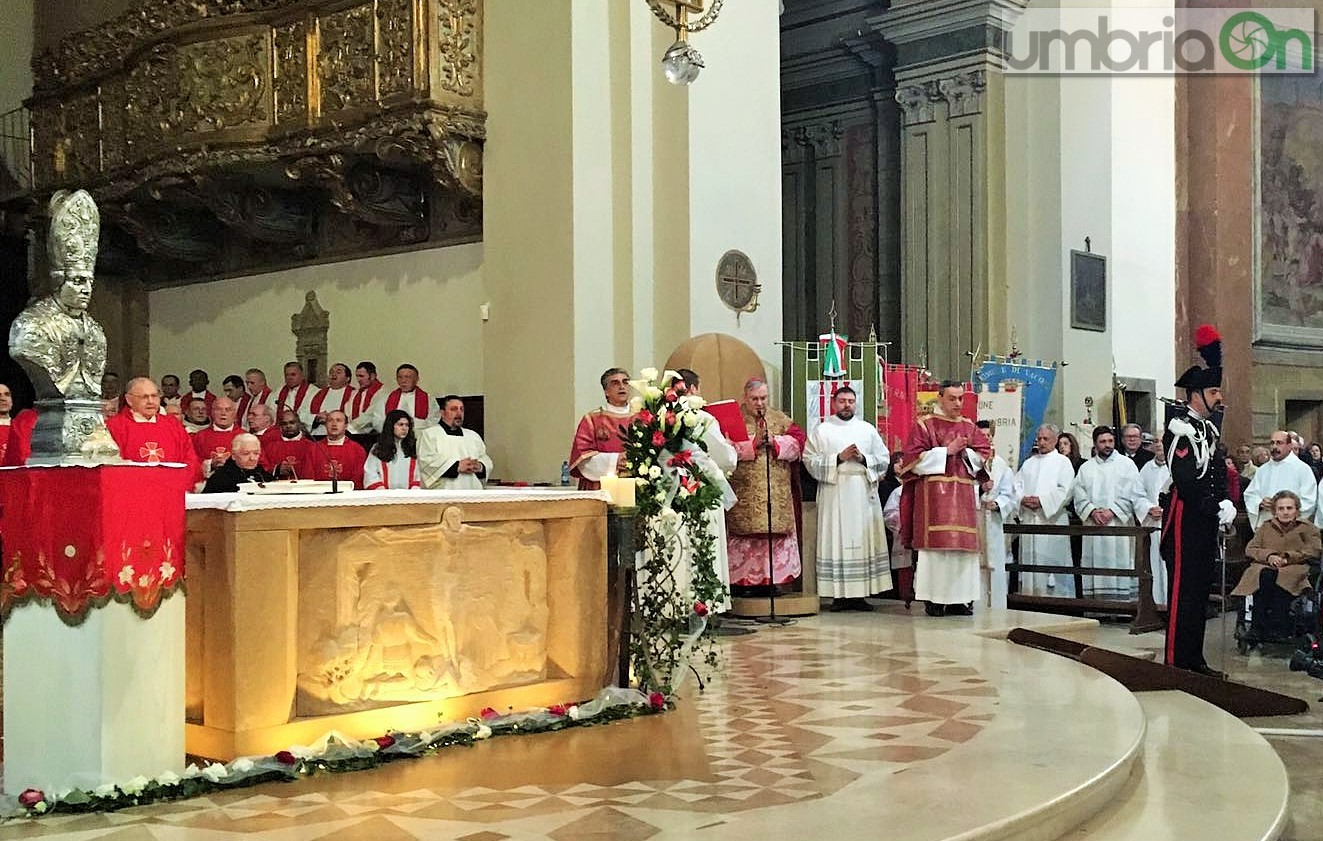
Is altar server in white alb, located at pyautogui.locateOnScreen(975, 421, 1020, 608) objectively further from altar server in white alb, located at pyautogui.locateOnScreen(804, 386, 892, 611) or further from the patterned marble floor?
the patterned marble floor

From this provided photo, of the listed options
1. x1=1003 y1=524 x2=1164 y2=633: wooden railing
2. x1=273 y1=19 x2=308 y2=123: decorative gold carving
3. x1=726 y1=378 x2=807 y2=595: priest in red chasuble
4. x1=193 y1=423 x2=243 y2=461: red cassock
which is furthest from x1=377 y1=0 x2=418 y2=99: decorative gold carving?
x1=1003 y1=524 x2=1164 y2=633: wooden railing

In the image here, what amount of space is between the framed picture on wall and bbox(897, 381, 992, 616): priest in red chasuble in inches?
219

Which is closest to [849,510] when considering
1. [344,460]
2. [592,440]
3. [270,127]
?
[592,440]

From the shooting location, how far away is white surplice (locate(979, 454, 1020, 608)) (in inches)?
455

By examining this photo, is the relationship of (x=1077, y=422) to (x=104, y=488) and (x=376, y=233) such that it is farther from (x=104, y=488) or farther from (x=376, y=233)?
(x=104, y=488)

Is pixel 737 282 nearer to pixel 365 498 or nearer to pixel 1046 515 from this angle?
pixel 1046 515

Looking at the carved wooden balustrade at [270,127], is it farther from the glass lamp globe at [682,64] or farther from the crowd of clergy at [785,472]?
the glass lamp globe at [682,64]

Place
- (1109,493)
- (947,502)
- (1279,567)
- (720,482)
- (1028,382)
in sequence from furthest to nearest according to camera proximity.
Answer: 1. (1028,382)
2. (1109,493)
3. (1279,567)
4. (947,502)
5. (720,482)

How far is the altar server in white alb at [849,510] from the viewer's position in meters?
10.1

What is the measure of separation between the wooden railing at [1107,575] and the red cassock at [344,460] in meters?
5.36

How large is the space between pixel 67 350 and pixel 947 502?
21.7 feet

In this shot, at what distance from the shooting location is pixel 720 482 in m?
7.50

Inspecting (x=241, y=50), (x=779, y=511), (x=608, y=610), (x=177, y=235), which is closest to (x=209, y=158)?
(x=241, y=50)

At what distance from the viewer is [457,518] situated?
5.64 m
